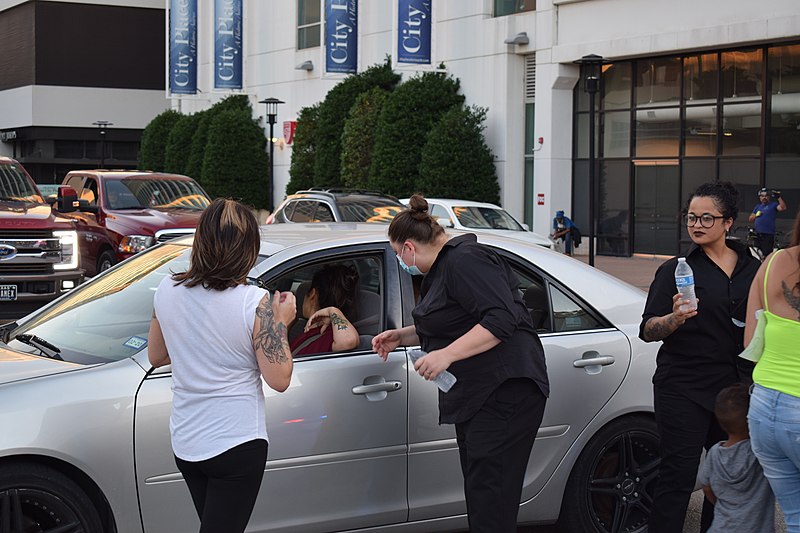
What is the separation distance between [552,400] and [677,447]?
626 mm

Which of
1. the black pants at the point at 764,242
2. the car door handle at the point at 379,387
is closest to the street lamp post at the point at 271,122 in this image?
the black pants at the point at 764,242

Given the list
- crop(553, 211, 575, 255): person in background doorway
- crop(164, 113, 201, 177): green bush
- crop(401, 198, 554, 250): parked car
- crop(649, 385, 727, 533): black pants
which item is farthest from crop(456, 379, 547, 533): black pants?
crop(164, 113, 201, 177): green bush

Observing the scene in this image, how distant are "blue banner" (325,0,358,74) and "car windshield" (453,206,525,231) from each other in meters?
11.6

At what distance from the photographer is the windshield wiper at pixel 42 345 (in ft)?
15.6

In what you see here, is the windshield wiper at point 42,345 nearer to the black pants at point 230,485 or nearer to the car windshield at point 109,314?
the car windshield at point 109,314

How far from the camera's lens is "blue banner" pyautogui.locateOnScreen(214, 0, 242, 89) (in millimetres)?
38938

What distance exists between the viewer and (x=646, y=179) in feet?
90.5

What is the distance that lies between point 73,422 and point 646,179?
2473 centimetres

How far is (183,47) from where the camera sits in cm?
4247

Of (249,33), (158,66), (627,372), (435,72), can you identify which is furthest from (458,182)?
(158,66)

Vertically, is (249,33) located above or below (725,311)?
above

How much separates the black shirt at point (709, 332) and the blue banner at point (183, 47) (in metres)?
39.2

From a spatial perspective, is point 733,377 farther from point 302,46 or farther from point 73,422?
point 302,46

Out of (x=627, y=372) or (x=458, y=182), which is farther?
A: (x=458, y=182)
